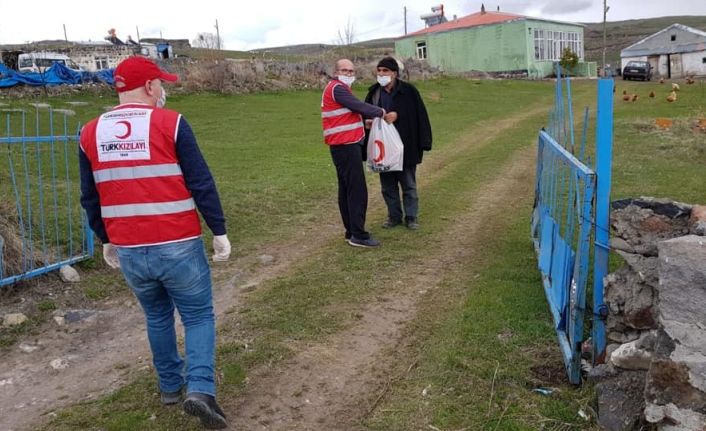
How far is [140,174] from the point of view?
2.96 meters

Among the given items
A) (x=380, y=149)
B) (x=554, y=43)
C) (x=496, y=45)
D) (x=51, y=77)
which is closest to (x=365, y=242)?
(x=380, y=149)

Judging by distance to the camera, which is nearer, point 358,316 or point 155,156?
point 155,156

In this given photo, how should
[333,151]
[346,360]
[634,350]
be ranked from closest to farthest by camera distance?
[634,350] < [346,360] < [333,151]

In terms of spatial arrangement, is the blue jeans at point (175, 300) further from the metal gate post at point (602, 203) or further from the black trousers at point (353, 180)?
the black trousers at point (353, 180)

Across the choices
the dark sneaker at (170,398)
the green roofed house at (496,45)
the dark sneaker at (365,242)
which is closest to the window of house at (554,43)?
the green roofed house at (496,45)

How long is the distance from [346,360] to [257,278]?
1944 mm

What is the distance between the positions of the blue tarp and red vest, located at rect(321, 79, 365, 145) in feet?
67.7

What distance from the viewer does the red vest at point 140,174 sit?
2928 millimetres

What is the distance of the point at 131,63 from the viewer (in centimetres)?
304

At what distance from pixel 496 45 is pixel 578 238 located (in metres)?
43.9

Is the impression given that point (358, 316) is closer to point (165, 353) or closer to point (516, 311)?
point (516, 311)

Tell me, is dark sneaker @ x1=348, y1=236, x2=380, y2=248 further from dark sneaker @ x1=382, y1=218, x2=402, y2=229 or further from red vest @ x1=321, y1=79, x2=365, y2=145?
red vest @ x1=321, y1=79, x2=365, y2=145

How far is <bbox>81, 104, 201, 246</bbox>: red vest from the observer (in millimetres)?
2928

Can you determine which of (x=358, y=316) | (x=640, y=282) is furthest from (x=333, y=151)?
(x=640, y=282)
